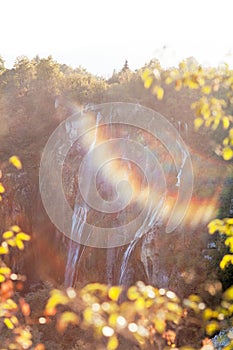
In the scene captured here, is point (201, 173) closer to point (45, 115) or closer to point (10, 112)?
point (45, 115)

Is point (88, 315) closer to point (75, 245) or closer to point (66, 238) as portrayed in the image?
point (75, 245)

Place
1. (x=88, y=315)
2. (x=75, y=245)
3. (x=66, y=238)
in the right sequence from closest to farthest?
(x=88, y=315)
(x=75, y=245)
(x=66, y=238)

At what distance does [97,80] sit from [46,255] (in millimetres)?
10935

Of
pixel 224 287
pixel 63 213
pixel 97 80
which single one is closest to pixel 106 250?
pixel 63 213

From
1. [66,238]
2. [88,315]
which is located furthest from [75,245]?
[88,315]

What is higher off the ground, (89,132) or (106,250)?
(89,132)

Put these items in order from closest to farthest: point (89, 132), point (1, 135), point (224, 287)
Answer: point (224, 287) → point (89, 132) → point (1, 135)

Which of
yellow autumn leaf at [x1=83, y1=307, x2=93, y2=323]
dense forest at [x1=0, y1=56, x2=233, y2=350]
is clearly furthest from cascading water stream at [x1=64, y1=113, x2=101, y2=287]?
yellow autumn leaf at [x1=83, y1=307, x2=93, y2=323]

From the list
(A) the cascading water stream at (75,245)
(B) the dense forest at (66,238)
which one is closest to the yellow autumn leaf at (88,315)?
(B) the dense forest at (66,238)

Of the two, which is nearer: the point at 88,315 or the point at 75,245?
the point at 88,315

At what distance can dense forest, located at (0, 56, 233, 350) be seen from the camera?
46.4 feet

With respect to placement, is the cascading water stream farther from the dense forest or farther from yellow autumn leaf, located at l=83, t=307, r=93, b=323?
yellow autumn leaf, located at l=83, t=307, r=93, b=323

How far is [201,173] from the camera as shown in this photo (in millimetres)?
18969

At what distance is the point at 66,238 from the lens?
19.5 metres
